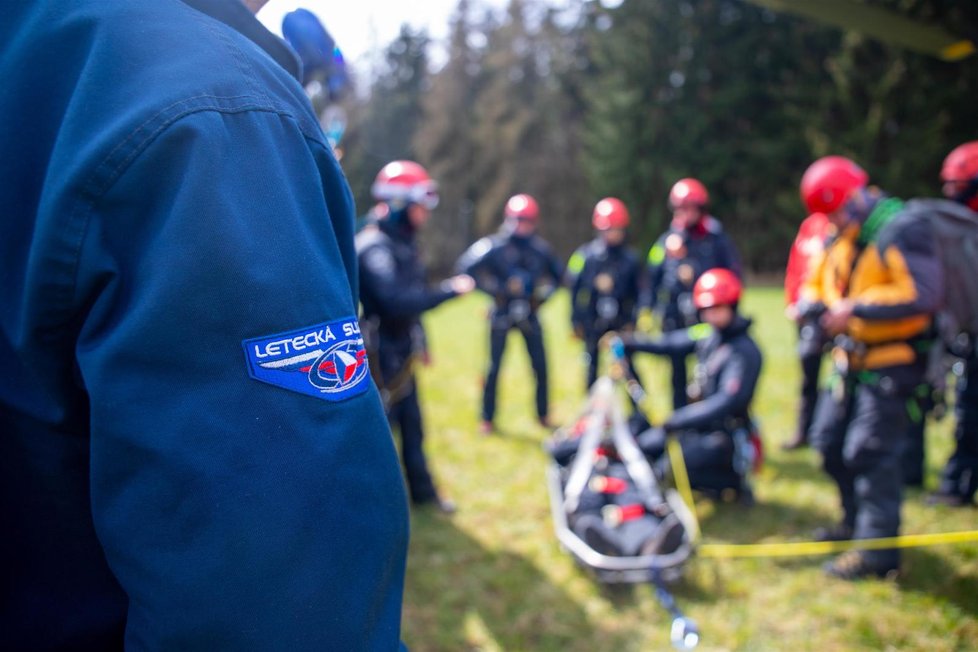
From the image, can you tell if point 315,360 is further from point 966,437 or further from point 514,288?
point 514,288

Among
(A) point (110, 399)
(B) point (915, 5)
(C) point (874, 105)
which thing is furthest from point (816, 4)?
(C) point (874, 105)

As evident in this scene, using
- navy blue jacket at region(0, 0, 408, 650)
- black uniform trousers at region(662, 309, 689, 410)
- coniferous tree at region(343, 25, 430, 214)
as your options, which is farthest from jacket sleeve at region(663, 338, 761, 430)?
coniferous tree at region(343, 25, 430, 214)

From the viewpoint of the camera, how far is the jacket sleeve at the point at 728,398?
479 centimetres

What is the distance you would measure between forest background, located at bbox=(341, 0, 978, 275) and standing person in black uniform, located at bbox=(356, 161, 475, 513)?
2337 cm

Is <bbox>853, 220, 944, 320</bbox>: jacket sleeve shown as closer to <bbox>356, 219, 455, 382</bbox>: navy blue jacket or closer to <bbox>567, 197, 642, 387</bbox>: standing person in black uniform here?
<bbox>356, 219, 455, 382</bbox>: navy blue jacket

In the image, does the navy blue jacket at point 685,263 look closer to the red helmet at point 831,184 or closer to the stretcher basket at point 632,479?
the stretcher basket at point 632,479

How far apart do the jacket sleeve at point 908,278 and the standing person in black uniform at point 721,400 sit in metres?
1.24

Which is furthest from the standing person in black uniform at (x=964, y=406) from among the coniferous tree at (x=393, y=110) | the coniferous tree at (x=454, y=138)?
the coniferous tree at (x=393, y=110)

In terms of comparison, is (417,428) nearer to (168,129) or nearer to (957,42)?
(957,42)

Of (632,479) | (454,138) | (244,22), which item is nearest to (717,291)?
(632,479)

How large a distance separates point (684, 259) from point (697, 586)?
3799mm

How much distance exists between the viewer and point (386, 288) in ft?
16.4

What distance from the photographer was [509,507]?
5.43 m

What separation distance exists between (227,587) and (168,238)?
0.39 meters
